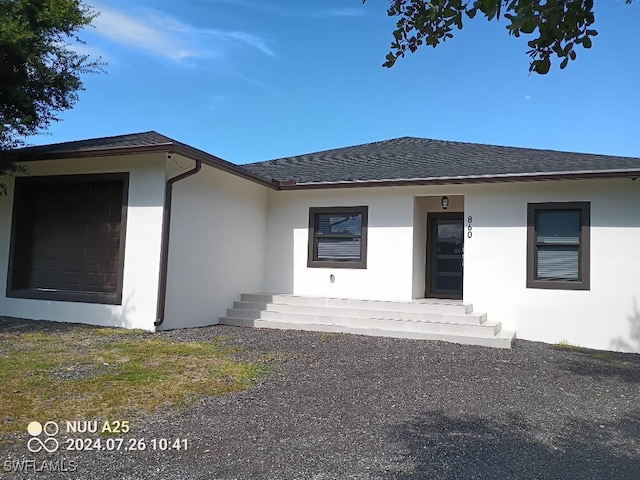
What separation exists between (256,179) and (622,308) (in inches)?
258

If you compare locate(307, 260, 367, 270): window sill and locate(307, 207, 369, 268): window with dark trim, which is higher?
locate(307, 207, 369, 268): window with dark trim

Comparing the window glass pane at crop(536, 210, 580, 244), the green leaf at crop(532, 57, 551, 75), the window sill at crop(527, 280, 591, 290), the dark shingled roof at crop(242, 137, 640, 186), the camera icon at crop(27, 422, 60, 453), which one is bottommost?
the camera icon at crop(27, 422, 60, 453)

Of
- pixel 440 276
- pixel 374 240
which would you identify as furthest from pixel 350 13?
pixel 440 276

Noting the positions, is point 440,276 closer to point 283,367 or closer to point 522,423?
point 283,367

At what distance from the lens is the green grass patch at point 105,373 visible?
376cm

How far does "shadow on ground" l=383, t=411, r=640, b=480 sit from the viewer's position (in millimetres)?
2820

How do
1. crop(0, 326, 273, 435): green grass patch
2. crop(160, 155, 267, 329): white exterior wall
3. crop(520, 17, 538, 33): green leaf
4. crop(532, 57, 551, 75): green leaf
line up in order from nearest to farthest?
crop(520, 17, 538, 33): green leaf < crop(532, 57, 551, 75): green leaf < crop(0, 326, 273, 435): green grass patch < crop(160, 155, 267, 329): white exterior wall

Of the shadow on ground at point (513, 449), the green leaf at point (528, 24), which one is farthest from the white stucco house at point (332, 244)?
the green leaf at point (528, 24)

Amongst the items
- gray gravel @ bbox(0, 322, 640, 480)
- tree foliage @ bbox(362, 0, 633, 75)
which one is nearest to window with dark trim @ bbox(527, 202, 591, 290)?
gray gravel @ bbox(0, 322, 640, 480)

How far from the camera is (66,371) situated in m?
4.84

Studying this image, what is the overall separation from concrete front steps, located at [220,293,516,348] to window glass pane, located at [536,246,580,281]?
119 cm

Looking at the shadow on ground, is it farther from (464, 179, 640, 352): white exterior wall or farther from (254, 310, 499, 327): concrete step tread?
(464, 179, 640, 352): white exterior wall

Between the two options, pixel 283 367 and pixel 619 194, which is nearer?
pixel 283 367

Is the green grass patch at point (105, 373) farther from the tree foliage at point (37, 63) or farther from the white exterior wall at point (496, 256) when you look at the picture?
the tree foliage at point (37, 63)
